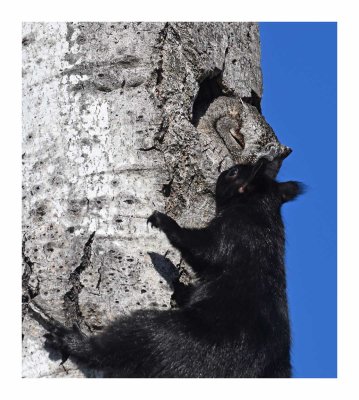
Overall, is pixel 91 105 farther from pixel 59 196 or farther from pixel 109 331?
pixel 109 331

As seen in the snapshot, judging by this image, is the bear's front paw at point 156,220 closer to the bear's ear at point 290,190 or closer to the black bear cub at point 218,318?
the black bear cub at point 218,318

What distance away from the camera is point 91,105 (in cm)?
436

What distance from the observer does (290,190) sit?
5.29 meters

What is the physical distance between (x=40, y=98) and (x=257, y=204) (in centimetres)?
156

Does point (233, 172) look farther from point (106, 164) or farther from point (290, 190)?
point (106, 164)

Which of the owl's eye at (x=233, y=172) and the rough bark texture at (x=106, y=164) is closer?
the rough bark texture at (x=106, y=164)

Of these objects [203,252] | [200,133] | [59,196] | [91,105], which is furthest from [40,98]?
[203,252]

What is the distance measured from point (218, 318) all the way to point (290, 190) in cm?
122

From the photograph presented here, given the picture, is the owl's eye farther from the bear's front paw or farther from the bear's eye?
the bear's front paw

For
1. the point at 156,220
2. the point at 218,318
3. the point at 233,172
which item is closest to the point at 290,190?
the point at 233,172

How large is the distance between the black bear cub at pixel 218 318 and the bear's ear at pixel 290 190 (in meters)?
0.26

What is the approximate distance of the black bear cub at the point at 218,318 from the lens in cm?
412

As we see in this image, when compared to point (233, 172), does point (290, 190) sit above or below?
below

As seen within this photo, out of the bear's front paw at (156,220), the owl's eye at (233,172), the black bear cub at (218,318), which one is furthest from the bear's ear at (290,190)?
the bear's front paw at (156,220)
